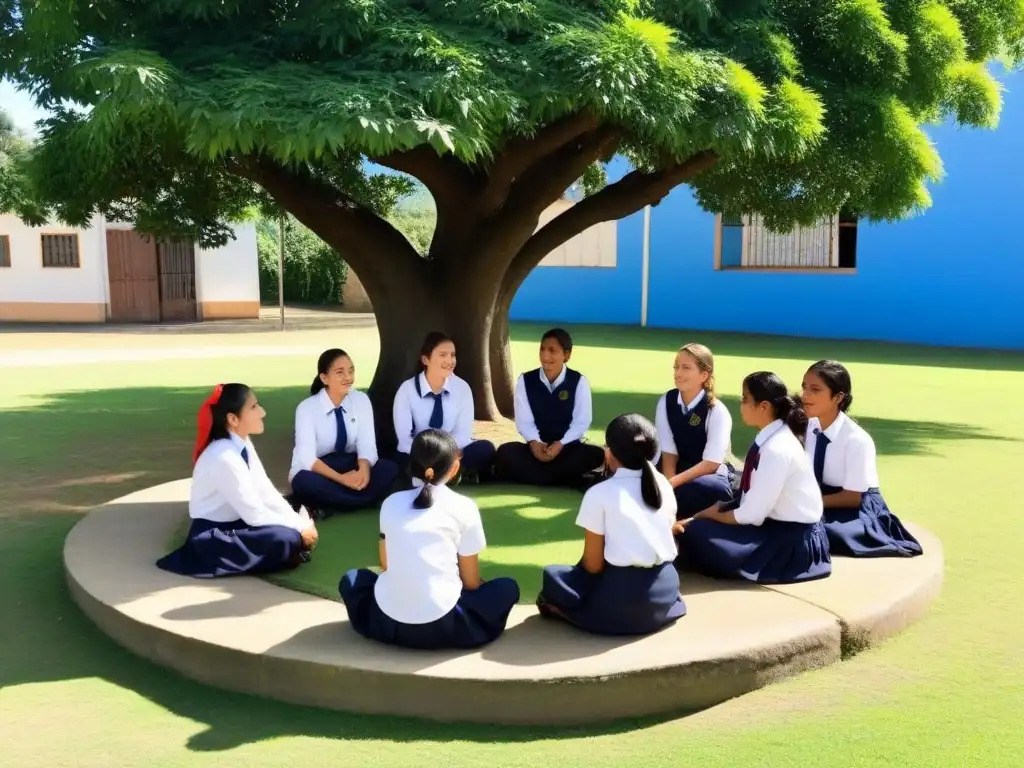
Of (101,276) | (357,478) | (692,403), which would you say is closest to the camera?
(692,403)

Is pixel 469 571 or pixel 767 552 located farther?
pixel 767 552

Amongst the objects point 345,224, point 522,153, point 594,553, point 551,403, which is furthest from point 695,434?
point 345,224

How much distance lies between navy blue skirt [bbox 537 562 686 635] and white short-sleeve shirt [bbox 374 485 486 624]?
45 centimetres

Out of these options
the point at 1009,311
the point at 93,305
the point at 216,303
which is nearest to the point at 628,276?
the point at 1009,311

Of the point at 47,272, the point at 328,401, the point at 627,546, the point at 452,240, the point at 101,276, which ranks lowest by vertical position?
the point at 627,546

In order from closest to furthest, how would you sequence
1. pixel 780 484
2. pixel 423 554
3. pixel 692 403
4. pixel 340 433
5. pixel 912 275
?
pixel 423 554, pixel 780 484, pixel 692 403, pixel 340 433, pixel 912 275

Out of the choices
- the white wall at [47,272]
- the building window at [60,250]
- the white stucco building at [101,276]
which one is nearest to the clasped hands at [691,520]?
the white stucco building at [101,276]

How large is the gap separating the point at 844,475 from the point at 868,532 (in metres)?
0.29

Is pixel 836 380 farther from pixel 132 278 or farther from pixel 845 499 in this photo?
pixel 132 278

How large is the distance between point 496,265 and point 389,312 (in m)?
0.98

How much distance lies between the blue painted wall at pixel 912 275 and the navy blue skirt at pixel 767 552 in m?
16.1

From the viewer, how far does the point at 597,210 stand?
874cm

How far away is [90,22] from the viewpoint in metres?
5.50

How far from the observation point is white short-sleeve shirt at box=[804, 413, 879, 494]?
4781 mm
